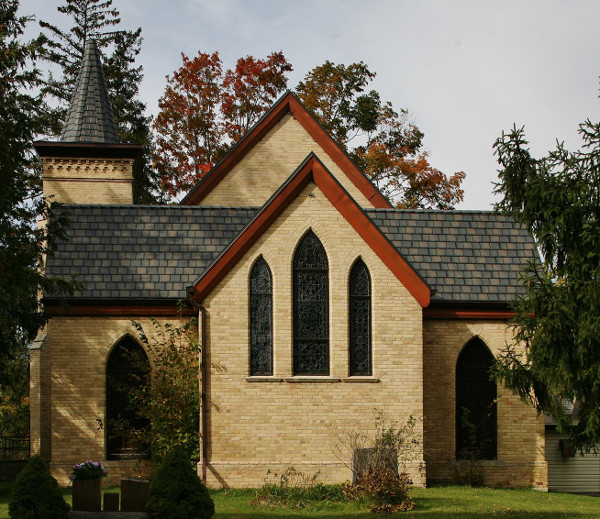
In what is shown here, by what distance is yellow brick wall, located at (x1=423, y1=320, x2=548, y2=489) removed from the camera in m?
19.6

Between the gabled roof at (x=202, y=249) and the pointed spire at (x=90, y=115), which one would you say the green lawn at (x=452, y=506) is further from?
the pointed spire at (x=90, y=115)

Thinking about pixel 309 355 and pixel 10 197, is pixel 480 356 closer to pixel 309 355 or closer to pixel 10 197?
pixel 309 355

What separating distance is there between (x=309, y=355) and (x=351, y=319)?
1.18 metres

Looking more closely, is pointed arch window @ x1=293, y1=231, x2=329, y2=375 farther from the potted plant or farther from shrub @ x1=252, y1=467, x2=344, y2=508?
the potted plant

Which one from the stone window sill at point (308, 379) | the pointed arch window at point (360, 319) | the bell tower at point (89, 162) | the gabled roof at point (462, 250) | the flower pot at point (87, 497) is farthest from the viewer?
the bell tower at point (89, 162)

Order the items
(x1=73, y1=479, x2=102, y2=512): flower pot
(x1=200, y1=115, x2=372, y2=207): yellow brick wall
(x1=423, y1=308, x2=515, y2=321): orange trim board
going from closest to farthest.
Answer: (x1=73, y1=479, x2=102, y2=512): flower pot
(x1=423, y1=308, x2=515, y2=321): orange trim board
(x1=200, y1=115, x2=372, y2=207): yellow brick wall

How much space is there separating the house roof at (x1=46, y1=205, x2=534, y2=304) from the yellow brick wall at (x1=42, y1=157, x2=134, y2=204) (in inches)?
196

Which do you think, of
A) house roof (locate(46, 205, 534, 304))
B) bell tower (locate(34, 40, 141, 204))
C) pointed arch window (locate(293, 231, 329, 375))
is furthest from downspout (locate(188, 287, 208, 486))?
bell tower (locate(34, 40, 141, 204))

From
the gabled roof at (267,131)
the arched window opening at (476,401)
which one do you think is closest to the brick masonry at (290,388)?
the arched window opening at (476,401)

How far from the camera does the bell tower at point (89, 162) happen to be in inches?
1008

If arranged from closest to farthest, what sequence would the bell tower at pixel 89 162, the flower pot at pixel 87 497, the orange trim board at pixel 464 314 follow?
the flower pot at pixel 87 497 < the orange trim board at pixel 464 314 < the bell tower at pixel 89 162

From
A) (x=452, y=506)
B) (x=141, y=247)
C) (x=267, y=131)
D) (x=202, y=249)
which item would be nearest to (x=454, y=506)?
(x=452, y=506)

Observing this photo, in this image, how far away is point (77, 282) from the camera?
18234 mm

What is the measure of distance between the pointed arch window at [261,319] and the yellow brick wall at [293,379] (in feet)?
0.53
